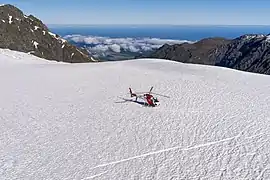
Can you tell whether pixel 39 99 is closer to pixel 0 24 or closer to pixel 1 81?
pixel 1 81

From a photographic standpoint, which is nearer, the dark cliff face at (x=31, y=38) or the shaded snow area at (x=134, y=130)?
the shaded snow area at (x=134, y=130)

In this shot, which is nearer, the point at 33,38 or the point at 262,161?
the point at 262,161

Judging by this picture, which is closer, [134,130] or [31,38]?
[134,130]

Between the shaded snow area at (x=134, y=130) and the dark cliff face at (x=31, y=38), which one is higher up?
the shaded snow area at (x=134, y=130)

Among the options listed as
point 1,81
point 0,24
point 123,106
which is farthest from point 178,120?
point 0,24

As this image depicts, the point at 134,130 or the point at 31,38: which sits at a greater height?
the point at 134,130
